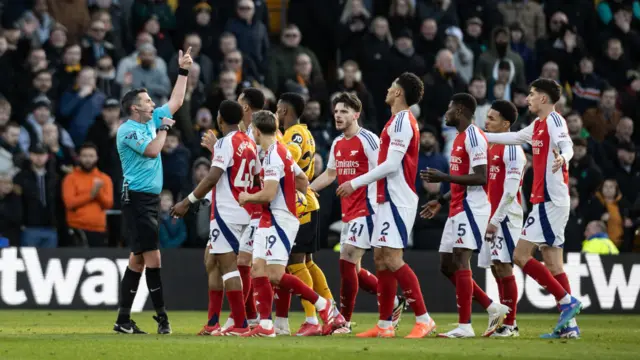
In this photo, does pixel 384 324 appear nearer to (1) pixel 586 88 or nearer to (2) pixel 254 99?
(2) pixel 254 99

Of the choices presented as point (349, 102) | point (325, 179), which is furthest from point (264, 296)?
point (349, 102)

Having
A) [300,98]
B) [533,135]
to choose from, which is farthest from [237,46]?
[533,135]

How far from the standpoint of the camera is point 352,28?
23.2 metres

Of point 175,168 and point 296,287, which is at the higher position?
point 175,168

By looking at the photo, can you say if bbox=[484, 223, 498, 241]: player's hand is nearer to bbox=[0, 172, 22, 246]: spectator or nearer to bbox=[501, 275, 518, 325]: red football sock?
bbox=[501, 275, 518, 325]: red football sock

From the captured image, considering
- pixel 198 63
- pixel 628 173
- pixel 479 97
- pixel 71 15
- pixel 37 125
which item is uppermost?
pixel 71 15

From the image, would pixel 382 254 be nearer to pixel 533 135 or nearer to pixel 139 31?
pixel 533 135

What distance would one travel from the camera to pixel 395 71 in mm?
22797

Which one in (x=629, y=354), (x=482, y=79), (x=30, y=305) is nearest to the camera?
(x=629, y=354)

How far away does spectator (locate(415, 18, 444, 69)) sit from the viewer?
23578 millimetres

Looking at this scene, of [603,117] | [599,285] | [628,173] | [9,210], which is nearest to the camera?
[9,210]

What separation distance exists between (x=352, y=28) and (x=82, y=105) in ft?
17.1

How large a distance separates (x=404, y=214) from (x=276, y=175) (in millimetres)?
1390

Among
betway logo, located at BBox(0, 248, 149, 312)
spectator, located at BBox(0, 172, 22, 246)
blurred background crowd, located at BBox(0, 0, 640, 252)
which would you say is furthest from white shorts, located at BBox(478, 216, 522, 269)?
spectator, located at BBox(0, 172, 22, 246)
